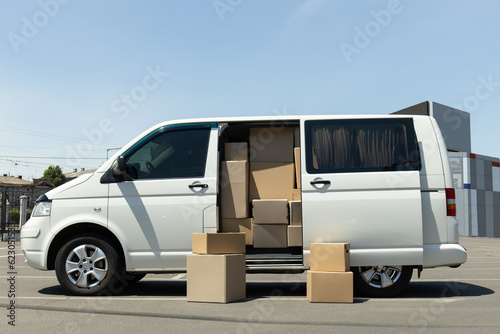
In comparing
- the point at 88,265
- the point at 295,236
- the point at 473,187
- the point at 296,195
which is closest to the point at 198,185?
the point at 296,195

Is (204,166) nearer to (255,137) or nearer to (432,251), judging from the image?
(255,137)

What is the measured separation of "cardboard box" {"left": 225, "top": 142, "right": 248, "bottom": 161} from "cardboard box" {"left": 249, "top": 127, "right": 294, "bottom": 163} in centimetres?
18

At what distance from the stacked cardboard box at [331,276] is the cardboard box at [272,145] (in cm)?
133

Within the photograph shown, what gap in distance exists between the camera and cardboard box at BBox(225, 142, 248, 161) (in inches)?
273

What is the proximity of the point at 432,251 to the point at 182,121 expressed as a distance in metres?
3.52

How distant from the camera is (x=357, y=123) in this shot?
6.80 metres

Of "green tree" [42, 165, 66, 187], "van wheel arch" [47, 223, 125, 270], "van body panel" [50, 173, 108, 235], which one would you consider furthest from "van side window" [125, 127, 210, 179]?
"green tree" [42, 165, 66, 187]

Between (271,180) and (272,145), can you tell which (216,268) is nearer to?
(271,180)

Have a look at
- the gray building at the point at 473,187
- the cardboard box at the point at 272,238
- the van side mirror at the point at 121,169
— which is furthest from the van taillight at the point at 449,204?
the gray building at the point at 473,187

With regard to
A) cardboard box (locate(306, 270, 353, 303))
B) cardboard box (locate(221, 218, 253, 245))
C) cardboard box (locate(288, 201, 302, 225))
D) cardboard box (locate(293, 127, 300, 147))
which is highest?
cardboard box (locate(293, 127, 300, 147))

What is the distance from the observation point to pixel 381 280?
21.8 feet

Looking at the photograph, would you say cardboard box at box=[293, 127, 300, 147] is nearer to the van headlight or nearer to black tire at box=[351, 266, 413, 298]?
black tire at box=[351, 266, 413, 298]

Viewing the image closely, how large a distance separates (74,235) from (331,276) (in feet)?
10.7

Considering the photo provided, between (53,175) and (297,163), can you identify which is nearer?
(297,163)
